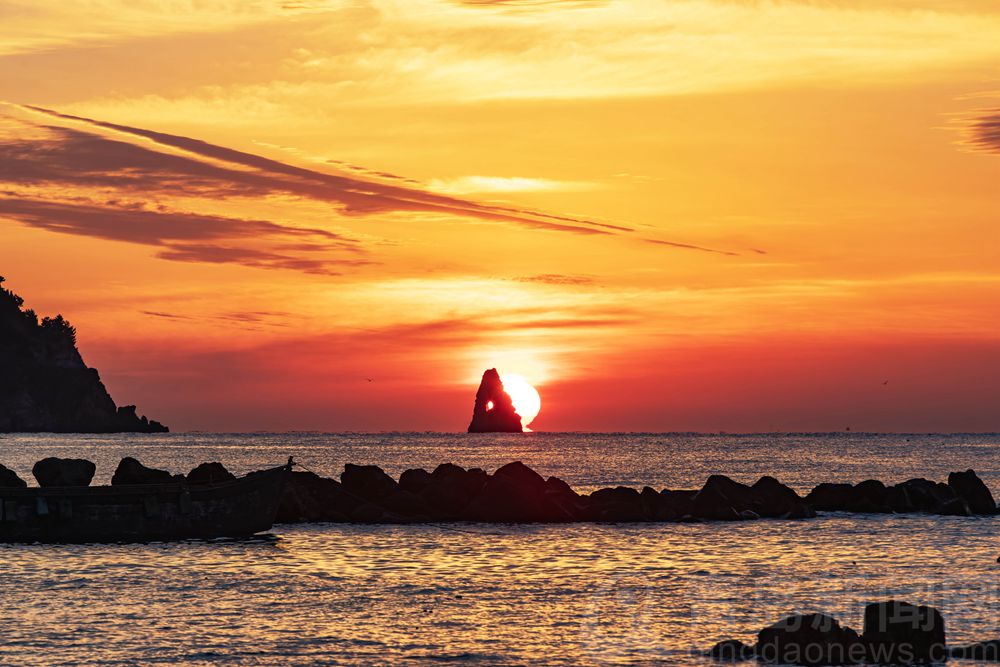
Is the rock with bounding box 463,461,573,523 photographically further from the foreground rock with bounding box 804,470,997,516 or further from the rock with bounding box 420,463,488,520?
the foreground rock with bounding box 804,470,997,516

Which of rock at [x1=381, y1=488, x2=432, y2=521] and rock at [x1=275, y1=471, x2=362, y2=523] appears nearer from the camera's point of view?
rock at [x1=275, y1=471, x2=362, y2=523]

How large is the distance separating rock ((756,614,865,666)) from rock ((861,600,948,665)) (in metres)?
0.34

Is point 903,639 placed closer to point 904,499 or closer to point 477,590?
point 477,590

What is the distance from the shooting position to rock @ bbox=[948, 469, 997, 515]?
→ 2598 inches

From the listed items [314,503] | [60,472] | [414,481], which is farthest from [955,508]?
[60,472]

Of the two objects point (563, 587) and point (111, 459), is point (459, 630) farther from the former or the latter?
point (111, 459)

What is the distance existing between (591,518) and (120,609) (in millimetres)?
32377

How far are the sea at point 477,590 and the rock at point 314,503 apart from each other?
144 centimetres

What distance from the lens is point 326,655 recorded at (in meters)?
A: 26.8

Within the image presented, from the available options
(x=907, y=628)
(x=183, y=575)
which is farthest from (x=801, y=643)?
(x=183, y=575)

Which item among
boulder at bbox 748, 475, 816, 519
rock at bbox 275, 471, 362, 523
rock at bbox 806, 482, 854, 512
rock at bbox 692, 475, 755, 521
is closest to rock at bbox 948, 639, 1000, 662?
rock at bbox 692, 475, 755, 521

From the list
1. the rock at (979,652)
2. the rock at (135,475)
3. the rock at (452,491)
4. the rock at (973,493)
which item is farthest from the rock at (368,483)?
the rock at (979,652)

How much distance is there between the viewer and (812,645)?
82.0 feet

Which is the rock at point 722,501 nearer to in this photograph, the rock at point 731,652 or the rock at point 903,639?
the rock at point 731,652
